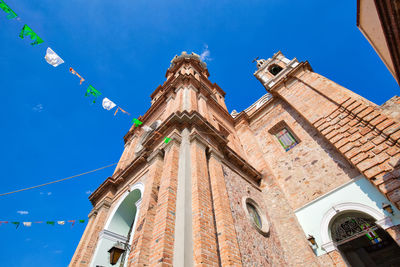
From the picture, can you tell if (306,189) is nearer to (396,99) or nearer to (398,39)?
(396,99)

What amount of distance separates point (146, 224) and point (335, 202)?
668 centimetres

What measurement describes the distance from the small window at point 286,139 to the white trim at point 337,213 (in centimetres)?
394

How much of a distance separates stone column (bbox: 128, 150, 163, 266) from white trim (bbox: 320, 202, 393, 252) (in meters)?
5.82

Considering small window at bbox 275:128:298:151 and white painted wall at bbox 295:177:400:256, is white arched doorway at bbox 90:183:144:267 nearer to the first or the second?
white painted wall at bbox 295:177:400:256

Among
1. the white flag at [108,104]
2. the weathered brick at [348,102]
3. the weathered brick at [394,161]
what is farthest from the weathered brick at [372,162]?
the white flag at [108,104]

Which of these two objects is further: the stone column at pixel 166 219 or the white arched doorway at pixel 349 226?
the white arched doorway at pixel 349 226

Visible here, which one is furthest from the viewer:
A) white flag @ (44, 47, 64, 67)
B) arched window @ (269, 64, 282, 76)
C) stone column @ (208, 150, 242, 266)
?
arched window @ (269, 64, 282, 76)

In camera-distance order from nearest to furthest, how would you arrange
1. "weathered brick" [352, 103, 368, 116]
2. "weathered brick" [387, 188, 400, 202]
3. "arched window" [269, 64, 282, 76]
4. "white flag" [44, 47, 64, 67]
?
1. "weathered brick" [387, 188, 400, 202]
2. "white flag" [44, 47, 64, 67]
3. "weathered brick" [352, 103, 368, 116]
4. "arched window" [269, 64, 282, 76]

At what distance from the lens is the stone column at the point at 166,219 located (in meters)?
4.06

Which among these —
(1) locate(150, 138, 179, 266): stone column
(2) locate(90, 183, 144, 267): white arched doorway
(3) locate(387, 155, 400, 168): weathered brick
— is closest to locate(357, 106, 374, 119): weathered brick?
(3) locate(387, 155, 400, 168): weathered brick

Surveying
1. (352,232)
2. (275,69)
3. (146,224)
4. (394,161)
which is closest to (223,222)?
(146,224)

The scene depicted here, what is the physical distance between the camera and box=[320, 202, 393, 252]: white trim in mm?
5855

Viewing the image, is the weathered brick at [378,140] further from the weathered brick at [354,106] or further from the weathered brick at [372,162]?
the weathered brick at [354,106]

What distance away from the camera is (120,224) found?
865 centimetres
